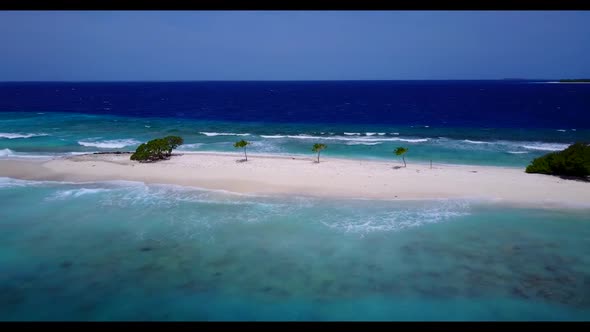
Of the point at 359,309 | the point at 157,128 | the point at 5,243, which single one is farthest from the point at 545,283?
the point at 157,128

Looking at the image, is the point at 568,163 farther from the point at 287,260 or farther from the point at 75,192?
the point at 75,192

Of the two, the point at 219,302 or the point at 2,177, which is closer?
the point at 219,302

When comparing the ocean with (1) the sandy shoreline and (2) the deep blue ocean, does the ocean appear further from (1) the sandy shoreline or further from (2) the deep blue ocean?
(2) the deep blue ocean

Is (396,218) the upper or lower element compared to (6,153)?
lower

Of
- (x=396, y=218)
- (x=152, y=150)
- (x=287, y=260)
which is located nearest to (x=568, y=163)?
(x=396, y=218)

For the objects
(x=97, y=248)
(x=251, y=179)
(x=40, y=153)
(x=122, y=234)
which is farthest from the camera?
(x=40, y=153)

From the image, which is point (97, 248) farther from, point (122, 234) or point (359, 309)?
point (359, 309)
